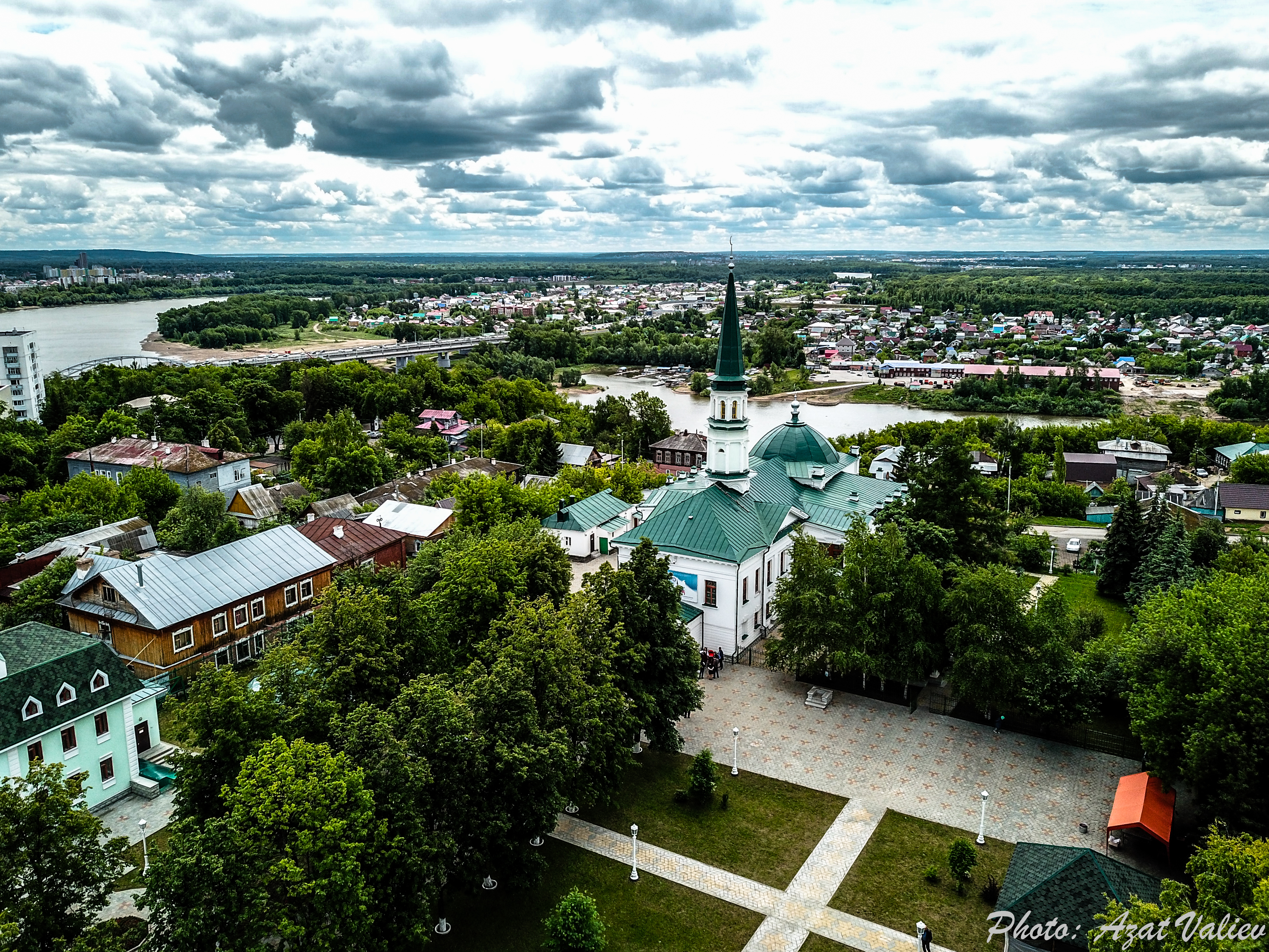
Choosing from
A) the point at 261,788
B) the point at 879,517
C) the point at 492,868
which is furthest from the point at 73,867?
the point at 879,517

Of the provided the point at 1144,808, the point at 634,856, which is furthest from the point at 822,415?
the point at 634,856

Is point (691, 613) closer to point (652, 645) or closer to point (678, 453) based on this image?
point (652, 645)

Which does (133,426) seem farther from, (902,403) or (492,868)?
(902,403)

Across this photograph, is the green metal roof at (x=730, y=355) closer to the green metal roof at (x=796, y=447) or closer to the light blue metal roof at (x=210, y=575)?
the green metal roof at (x=796, y=447)

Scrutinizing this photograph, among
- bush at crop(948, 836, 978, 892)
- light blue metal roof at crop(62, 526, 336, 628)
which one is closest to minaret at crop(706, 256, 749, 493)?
light blue metal roof at crop(62, 526, 336, 628)

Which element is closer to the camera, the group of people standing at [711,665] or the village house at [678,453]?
the group of people standing at [711,665]

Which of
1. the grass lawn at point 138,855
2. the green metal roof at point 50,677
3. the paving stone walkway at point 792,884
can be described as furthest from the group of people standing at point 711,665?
the green metal roof at point 50,677
